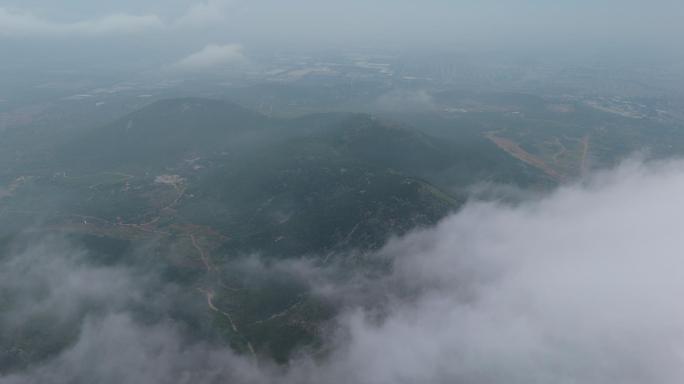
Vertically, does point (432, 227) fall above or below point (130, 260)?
above

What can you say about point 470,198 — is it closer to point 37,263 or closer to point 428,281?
point 428,281

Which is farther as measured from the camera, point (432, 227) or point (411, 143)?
point (411, 143)

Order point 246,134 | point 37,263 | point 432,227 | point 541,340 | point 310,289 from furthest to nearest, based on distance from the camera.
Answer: point 246,134, point 432,227, point 37,263, point 310,289, point 541,340

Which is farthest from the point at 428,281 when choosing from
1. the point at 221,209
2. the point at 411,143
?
the point at 411,143

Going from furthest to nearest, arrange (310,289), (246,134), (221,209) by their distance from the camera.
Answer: (246,134)
(221,209)
(310,289)

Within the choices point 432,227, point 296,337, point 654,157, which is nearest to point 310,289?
point 296,337

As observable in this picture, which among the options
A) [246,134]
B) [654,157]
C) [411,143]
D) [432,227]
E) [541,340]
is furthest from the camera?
[246,134]

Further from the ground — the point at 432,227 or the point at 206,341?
the point at 432,227

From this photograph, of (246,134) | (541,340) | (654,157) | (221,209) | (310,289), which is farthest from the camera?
(246,134)

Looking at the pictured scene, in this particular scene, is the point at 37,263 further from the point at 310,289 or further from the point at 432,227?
the point at 432,227
